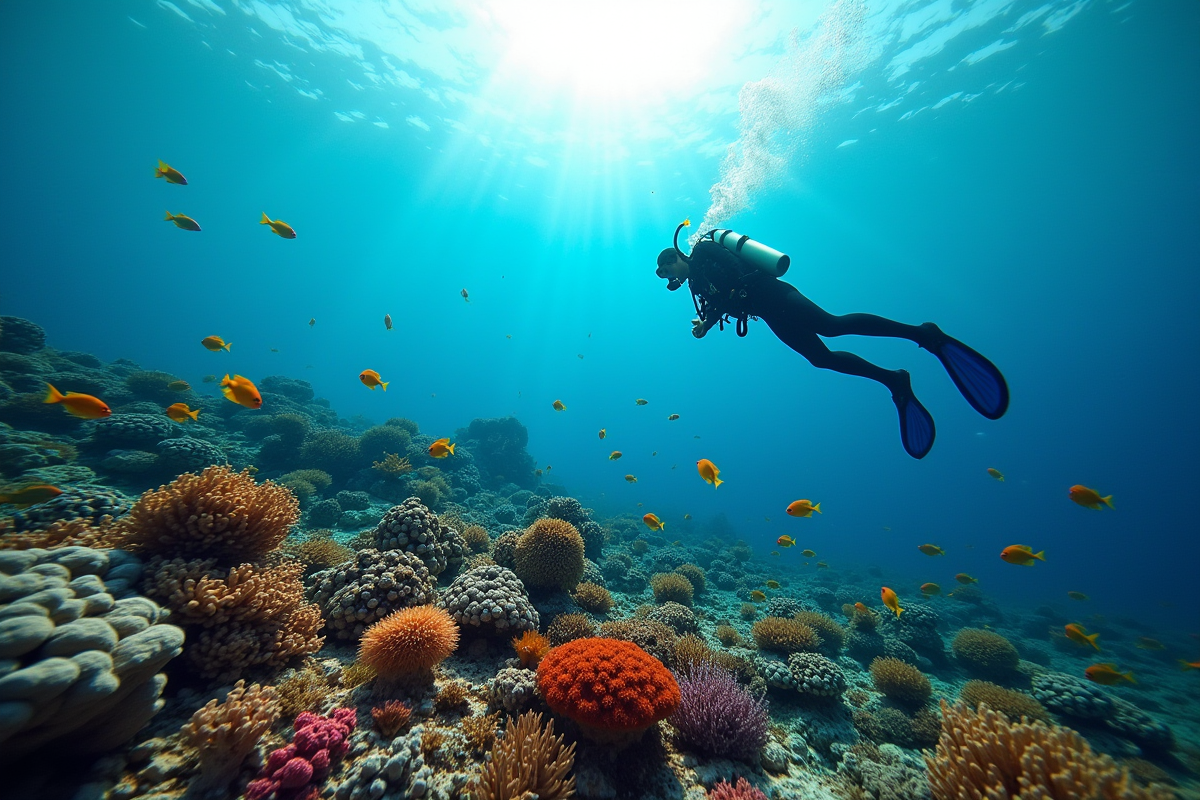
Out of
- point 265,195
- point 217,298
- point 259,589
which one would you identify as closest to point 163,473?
point 259,589

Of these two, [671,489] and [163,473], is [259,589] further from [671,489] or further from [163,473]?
[671,489]

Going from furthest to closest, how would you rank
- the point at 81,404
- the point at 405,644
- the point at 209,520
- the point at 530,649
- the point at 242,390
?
1. the point at 242,390
2. the point at 81,404
3. the point at 530,649
4. the point at 209,520
5. the point at 405,644

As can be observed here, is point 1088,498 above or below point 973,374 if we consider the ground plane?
below

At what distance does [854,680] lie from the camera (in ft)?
25.3

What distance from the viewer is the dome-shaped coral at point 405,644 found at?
3.70 m

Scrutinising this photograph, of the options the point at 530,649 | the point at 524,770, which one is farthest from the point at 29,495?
the point at 524,770

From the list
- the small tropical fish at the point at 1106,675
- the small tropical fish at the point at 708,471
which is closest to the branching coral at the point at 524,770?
the small tropical fish at the point at 708,471

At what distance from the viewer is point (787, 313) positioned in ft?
22.1

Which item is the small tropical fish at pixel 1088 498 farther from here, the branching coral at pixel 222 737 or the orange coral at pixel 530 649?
the branching coral at pixel 222 737

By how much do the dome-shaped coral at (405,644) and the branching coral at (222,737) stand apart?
33.2 inches

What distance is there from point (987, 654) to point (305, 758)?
13.5 meters

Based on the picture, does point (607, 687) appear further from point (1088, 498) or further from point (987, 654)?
point (987, 654)

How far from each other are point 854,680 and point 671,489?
9078 centimetres

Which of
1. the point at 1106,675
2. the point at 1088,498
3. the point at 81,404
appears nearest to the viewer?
the point at 81,404
